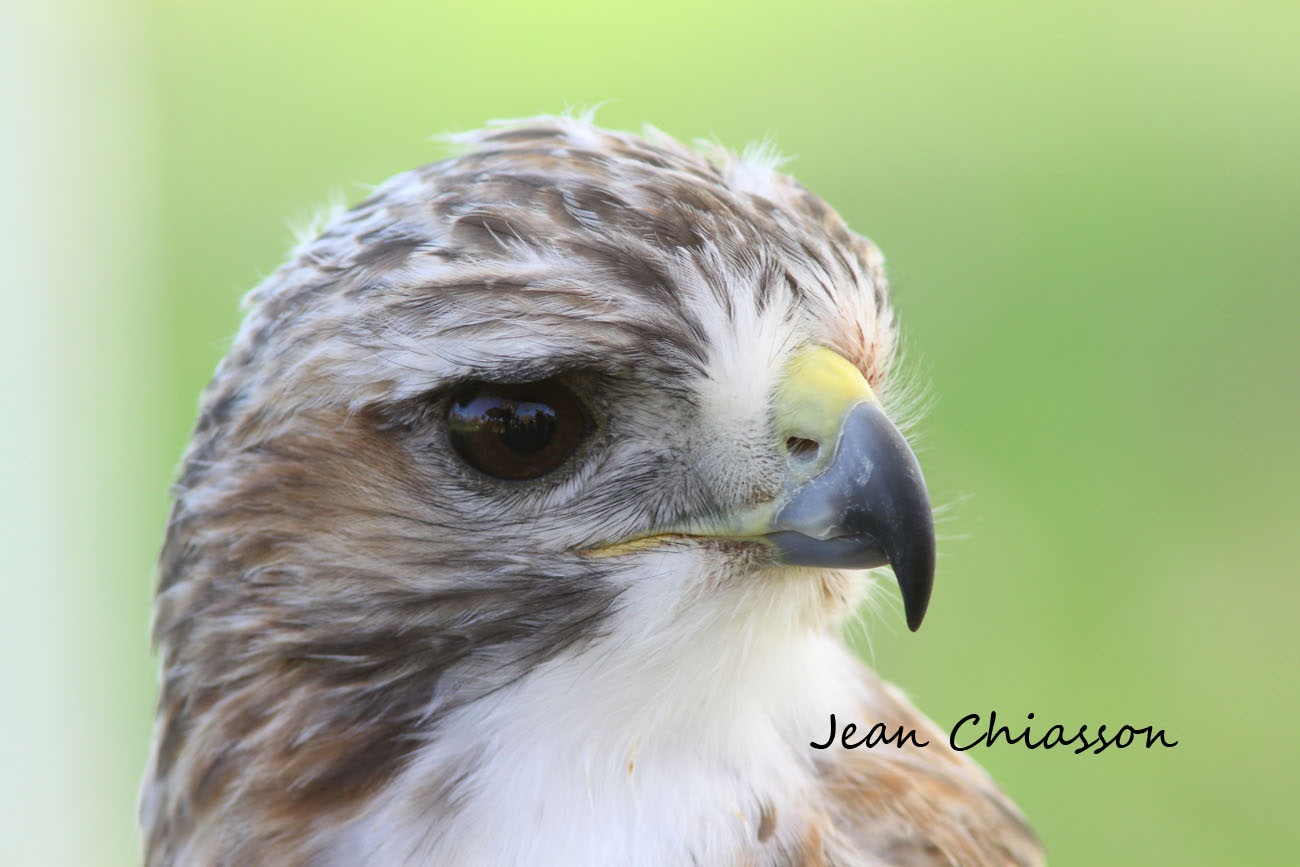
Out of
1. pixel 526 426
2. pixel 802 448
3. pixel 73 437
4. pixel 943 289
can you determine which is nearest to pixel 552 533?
pixel 526 426

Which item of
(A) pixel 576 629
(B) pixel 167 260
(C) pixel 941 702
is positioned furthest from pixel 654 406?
(B) pixel 167 260

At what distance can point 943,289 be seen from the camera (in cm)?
564

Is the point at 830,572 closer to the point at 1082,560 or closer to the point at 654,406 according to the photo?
the point at 654,406

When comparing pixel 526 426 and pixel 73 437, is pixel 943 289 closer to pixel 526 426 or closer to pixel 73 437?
pixel 73 437

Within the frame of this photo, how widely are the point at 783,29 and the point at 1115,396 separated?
2675mm

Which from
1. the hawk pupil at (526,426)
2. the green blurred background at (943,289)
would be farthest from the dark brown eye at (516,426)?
the green blurred background at (943,289)

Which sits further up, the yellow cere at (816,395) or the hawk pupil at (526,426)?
the yellow cere at (816,395)

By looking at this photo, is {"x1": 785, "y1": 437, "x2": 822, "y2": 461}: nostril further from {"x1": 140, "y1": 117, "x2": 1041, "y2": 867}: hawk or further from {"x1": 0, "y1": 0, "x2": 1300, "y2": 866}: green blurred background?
{"x1": 0, "y1": 0, "x2": 1300, "y2": 866}: green blurred background

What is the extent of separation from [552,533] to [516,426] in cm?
14

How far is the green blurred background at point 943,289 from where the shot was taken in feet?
16.2

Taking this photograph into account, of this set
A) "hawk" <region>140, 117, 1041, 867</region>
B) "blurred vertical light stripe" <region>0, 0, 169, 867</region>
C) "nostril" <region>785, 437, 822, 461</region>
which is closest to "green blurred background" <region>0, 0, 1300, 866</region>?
"blurred vertical light stripe" <region>0, 0, 169, 867</region>

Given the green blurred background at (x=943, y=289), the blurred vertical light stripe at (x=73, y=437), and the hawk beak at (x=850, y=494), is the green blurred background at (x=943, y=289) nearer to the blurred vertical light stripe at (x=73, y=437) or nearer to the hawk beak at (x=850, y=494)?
the blurred vertical light stripe at (x=73, y=437)

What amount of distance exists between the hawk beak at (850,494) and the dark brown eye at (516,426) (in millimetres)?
261

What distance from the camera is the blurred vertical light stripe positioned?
5.00m
